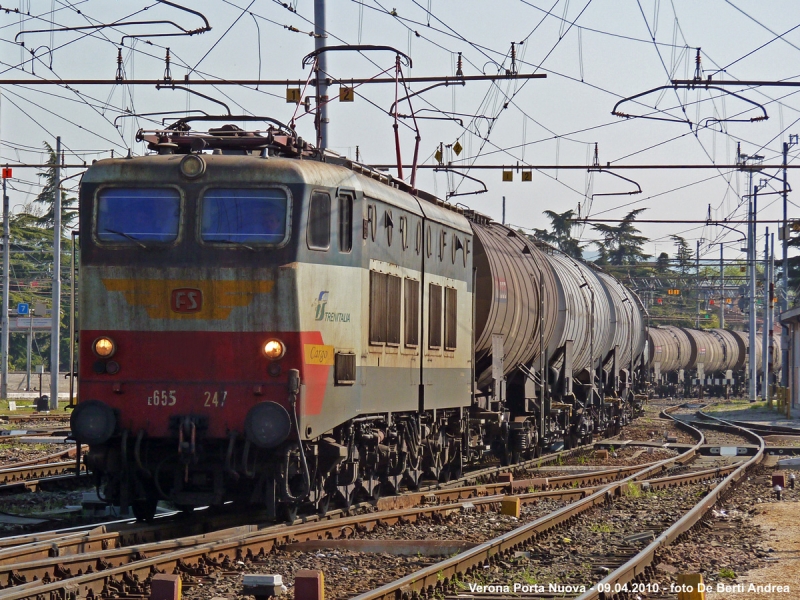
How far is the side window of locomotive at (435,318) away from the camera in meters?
15.4

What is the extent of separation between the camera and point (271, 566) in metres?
10.2

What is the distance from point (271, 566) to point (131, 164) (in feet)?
14.7

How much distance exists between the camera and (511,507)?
560 inches

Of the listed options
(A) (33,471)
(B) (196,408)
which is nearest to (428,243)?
(B) (196,408)

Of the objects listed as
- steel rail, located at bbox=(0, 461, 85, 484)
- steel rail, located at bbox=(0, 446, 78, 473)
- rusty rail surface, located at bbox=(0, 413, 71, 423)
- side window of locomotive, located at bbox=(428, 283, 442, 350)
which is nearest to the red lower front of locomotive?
side window of locomotive, located at bbox=(428, 283, 442, 350)

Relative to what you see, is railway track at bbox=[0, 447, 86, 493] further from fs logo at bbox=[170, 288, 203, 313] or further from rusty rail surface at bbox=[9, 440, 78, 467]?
fs logo at bbox=[170, 288, 203, 313]

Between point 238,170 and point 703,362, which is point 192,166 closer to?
point 238,170

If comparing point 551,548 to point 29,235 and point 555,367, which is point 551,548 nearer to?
point 555,367

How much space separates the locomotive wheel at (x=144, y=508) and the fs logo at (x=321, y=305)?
2.64 metres

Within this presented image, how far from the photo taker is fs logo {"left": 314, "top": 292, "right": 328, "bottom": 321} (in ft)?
38.6

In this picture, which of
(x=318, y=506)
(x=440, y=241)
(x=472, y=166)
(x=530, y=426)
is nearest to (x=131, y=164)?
(x=318, y=506)

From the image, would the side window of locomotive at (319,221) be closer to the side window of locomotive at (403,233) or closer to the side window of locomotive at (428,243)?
the side window of locomotive at (403,233)

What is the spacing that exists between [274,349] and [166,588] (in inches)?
144

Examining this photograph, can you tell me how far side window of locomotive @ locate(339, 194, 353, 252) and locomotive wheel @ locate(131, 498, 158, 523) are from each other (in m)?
3.34
